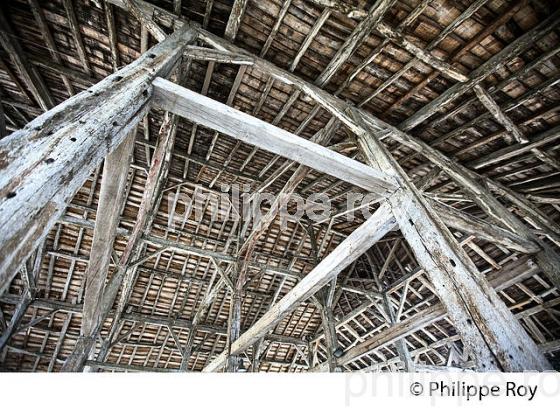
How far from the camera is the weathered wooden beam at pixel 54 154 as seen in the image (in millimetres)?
998

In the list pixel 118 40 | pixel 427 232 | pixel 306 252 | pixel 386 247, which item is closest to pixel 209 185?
pixel 118 40

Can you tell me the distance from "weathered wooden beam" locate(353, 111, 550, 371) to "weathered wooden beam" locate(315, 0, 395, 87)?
1.91 metres

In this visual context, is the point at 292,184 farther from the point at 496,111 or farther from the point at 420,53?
the point at 496,111

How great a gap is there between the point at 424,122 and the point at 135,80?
154 inches

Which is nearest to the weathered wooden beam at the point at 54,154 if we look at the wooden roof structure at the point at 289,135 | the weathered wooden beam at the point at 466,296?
the wooden roof structure at the point at 289,135

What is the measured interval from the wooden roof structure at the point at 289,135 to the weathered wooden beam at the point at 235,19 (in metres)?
0.02

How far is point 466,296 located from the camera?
1698mm

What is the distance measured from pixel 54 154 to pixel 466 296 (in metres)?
2.47

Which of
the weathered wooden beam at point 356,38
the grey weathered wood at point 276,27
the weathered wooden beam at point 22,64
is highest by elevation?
the weathered wooden beam at point 22,64

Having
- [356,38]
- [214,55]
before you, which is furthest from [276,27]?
[356,38]

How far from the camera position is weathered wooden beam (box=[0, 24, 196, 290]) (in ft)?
3.27

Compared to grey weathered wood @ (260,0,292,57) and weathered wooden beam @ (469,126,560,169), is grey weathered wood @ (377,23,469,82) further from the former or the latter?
weathered wooden beam @ (469,126,560,169)

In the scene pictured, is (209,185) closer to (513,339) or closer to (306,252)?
(306,252)

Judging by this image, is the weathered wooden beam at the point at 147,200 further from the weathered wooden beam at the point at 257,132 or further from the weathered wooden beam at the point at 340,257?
the weathered wooden beam at the point at 340,257
